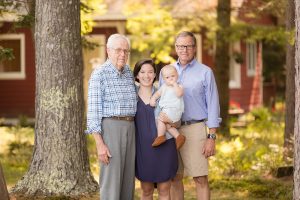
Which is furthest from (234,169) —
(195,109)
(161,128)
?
(161,128)

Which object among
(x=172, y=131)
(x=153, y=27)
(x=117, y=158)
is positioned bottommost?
(x=117, y=158)

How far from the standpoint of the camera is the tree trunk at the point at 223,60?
18.3 m

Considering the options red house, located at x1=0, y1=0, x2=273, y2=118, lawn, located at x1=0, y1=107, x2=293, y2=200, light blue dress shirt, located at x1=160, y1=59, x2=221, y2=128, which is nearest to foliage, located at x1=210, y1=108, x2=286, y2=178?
lawn, located at x1=0, y1=107, x2=293, y2=200

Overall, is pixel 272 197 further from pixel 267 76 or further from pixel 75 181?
pixel 267 76

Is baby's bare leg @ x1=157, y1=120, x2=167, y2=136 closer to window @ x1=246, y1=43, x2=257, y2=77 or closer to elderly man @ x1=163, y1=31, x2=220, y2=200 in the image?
elderly man @ x1=163, y1=31, x2=220, y2=200

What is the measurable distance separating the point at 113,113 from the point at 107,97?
17 cm

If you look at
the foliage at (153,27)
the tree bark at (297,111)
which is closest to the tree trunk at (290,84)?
the tree bark at (297,111)

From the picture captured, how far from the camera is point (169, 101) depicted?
285 inches

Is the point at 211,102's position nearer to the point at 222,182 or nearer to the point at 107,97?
the point at 107,97

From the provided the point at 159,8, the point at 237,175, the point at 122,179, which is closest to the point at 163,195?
the point at 122,179

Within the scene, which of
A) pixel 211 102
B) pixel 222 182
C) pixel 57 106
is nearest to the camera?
pixel 211 102

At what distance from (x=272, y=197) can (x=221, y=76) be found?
8780 millimetres

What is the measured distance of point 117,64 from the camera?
715 centimetres

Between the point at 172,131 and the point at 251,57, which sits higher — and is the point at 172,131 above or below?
below
